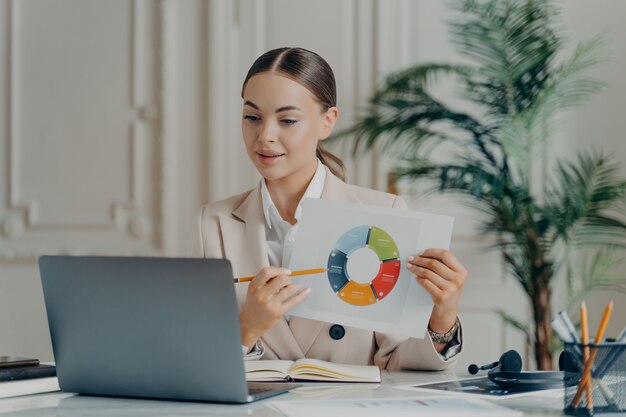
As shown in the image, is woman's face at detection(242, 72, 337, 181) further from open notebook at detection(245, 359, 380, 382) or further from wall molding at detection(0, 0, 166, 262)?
wall molding at detection(0, 0, 166, 262)

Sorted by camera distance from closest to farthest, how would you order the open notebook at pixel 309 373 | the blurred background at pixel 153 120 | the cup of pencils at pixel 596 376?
the cup of pencils at pixel 596 376 < the open notebook at pixel 309 373 < the blurred background at pixel 153 120

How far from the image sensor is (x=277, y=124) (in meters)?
2.07

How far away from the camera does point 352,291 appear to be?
5.78 ft

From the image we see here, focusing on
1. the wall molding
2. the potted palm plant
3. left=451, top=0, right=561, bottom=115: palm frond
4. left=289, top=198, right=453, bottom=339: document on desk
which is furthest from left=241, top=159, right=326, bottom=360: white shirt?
the wall molding

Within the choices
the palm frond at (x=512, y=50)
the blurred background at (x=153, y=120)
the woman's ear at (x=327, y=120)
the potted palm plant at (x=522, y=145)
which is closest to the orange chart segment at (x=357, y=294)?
the woman's ear at (x=327, y=120)

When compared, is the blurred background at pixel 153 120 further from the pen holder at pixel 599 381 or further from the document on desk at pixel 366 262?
the pen holder at pixel 599 381

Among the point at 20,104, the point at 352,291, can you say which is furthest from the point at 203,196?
the point at 352,291

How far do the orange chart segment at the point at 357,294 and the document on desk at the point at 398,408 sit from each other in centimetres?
31

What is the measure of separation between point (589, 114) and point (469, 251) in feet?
2.58

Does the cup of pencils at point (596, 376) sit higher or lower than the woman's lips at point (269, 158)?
lower

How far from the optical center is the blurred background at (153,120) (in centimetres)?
398

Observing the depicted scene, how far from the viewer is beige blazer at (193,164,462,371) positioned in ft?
6.42

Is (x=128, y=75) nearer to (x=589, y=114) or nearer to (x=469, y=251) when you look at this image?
(x=469, y=251)

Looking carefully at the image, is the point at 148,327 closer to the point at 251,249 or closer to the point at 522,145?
the point at 251,249
